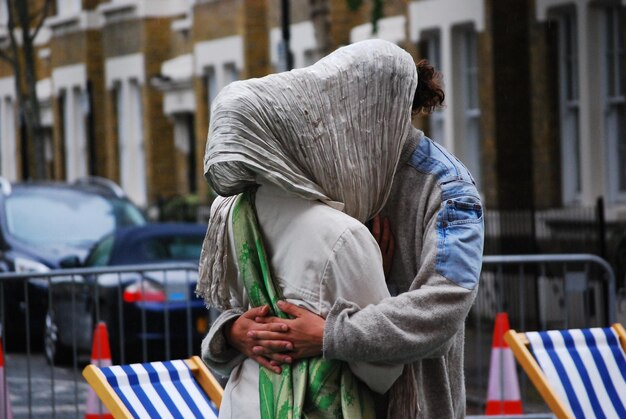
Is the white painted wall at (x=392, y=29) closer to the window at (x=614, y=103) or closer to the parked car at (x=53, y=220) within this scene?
the window at (x=614, y=103)

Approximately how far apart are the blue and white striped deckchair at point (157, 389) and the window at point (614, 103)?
11.4 metres

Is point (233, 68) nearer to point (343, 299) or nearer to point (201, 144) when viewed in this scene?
point (201, 144)

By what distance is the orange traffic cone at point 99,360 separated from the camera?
8398 millimetres

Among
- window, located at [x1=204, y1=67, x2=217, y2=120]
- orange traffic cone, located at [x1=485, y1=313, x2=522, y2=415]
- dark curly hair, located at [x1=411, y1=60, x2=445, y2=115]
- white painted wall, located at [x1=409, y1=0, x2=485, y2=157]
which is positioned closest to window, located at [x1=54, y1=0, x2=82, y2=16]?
window, located at [x1=204, y1=67, x2=217, y2=120]

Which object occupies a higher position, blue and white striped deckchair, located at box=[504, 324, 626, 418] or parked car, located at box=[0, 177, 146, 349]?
blue and white striped deckchair, located at box=[504, 324, 626, 418]

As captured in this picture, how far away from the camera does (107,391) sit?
5.40m

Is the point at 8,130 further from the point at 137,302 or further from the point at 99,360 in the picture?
the point at 99,360

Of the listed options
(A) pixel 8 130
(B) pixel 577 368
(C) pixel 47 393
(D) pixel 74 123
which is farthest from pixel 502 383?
(A) pixel 8 130

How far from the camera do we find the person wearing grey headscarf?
12.2ft

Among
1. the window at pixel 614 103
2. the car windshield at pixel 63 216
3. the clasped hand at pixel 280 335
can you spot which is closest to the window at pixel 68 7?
the car windshield at pixel 63 216

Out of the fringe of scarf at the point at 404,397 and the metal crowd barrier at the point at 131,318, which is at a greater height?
the fringe of scarf at the point at 404,397

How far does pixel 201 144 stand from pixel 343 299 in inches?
1085

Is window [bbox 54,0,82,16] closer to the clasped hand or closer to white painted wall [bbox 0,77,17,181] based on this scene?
white painted wall [bbox 0,77,17,181]

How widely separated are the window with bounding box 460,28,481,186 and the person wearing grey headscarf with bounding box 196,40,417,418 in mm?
16591
